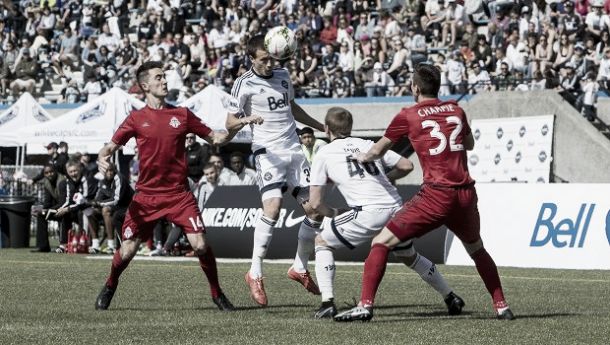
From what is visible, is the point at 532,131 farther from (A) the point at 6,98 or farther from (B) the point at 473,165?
(A) the point at 6,98

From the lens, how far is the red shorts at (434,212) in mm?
10141

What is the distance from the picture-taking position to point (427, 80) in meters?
10.2

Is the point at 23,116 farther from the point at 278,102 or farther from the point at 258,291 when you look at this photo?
the point at 258,291

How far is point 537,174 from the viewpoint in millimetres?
28922

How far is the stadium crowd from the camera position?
30.4 metres

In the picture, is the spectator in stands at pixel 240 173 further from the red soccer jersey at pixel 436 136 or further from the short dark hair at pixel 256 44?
the red soccer jersey at pixel 436 136

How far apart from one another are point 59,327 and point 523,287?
637 cm

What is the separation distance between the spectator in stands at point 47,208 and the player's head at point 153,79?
1320 centimetres

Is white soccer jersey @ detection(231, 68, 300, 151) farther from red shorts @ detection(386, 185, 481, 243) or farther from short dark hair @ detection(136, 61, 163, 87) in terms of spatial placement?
red shorts @ detection(386, 185, 481, 243)

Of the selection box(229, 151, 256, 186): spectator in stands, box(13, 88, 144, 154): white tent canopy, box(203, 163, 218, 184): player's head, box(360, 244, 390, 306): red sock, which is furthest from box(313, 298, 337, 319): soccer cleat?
box(13, 88, 144, 154): white tent canopy

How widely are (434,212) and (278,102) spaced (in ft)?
9.78

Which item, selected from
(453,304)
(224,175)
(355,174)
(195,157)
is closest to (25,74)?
(195,157)

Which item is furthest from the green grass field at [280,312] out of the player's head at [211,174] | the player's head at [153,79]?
the player's head at [211,174]

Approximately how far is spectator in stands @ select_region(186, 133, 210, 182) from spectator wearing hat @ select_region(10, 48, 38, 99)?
14960 mm
